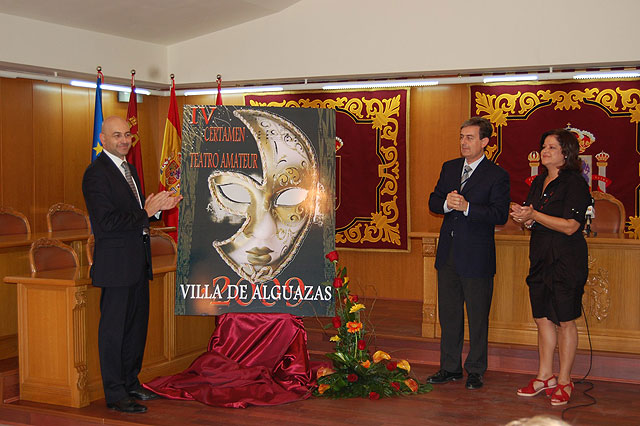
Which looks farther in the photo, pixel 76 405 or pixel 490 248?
pixel 490 248

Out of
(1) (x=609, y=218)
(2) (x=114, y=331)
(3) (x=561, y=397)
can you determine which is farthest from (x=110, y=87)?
(3) (x=561, y=397)

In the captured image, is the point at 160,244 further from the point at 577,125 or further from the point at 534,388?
the point at 577,125

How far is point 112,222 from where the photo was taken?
387 centimetres

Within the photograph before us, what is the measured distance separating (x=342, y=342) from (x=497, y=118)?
3.51 m

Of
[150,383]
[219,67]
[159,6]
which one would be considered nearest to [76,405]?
[150,383]

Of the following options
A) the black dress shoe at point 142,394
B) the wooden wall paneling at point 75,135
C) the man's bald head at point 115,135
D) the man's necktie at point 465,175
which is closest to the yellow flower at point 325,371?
the black dress shoe at point 142,394

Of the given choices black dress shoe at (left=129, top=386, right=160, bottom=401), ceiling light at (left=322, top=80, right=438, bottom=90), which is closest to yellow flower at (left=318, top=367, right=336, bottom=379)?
black dress shoe at (left=129, top=386, right=160, bottom=401)

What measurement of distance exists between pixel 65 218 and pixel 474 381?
4.15m

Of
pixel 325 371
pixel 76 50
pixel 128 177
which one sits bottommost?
pixel 325 371

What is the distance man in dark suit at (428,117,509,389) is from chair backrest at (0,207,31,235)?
144 inches

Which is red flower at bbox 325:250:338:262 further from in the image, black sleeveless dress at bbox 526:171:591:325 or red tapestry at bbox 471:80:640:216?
red tapestry at bbox 471:80:640:216

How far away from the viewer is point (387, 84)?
23.6 ft

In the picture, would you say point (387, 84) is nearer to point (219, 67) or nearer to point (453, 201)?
point (219, 67)

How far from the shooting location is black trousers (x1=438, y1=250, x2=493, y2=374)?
444cm
